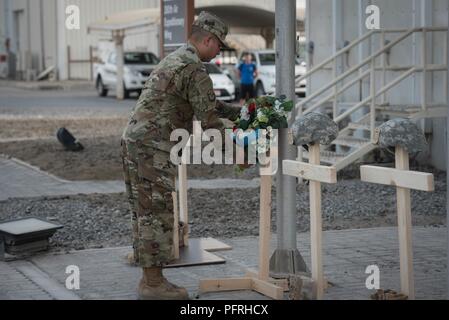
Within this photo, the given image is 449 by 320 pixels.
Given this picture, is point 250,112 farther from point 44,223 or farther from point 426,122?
point 426,122

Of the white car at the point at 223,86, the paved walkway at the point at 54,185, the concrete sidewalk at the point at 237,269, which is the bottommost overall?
the concrete sidewalk at the point at 237,269

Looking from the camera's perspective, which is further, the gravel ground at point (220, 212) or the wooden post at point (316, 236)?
the gravel ground at point (220, 212)

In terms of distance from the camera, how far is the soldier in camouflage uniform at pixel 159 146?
6641mm

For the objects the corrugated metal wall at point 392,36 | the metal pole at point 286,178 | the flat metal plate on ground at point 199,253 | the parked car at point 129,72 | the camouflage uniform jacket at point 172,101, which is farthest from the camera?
the parked car at point 129,72

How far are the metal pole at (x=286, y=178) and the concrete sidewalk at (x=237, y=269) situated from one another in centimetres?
37

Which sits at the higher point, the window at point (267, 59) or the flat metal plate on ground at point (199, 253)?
the window at point (267, 59)

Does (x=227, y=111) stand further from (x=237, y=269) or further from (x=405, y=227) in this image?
(x=405, y=227)

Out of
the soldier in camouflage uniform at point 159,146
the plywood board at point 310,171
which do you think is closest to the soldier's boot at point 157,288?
the soldier in camouflage uniform at point 159,146

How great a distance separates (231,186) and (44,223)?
4577mm

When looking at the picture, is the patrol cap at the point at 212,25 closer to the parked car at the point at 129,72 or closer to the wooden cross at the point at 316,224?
the wooden cross at the point at 316,224

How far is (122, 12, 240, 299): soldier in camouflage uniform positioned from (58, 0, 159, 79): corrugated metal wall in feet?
128

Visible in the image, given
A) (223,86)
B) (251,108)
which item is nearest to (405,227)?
(251,108)

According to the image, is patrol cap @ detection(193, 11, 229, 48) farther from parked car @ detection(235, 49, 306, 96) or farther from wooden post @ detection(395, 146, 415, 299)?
parked car @ detection(235, 49, 306, 96)

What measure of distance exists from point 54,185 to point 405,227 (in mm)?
7626
